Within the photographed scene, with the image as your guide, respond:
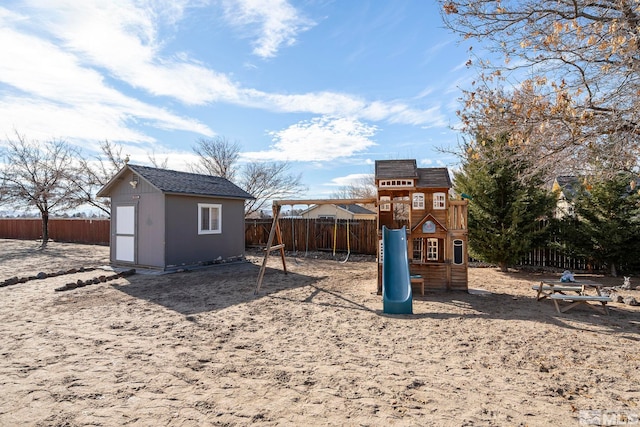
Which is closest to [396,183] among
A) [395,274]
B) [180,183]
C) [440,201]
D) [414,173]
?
[414,173]

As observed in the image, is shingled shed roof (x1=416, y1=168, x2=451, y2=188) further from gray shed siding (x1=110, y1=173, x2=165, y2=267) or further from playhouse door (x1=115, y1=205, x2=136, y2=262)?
playhouse door (x1=115, y1=205, x2=136, y2=262)

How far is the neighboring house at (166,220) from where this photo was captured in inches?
416

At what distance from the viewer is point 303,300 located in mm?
7148

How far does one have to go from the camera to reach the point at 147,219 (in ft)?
35.7

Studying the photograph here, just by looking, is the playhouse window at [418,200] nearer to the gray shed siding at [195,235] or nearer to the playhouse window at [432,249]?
the playhouse window at [432,249]

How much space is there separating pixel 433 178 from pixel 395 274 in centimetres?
253

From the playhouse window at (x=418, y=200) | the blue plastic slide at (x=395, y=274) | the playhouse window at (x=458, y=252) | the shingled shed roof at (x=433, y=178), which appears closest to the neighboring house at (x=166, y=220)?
the blue plastic slide at (x=395, y=274)

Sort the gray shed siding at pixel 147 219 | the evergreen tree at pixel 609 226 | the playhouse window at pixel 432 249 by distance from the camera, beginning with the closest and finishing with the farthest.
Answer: the playhouse window at pixel 432 249 < the evergreen tree at pixel 609 226 < the gray shed siding at pixel 147 219

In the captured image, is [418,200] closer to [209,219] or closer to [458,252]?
[458,252]

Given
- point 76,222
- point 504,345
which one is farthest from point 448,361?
point 76,222

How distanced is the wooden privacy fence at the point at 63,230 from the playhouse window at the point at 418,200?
1916 cm

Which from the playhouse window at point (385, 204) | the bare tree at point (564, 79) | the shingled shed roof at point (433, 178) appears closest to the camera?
the bare tree at point (564, 79)

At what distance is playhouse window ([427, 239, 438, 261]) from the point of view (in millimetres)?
8031

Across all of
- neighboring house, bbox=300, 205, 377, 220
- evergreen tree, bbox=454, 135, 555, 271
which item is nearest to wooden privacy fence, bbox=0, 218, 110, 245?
neighboring house, bbox=300, 205, 377, 220
